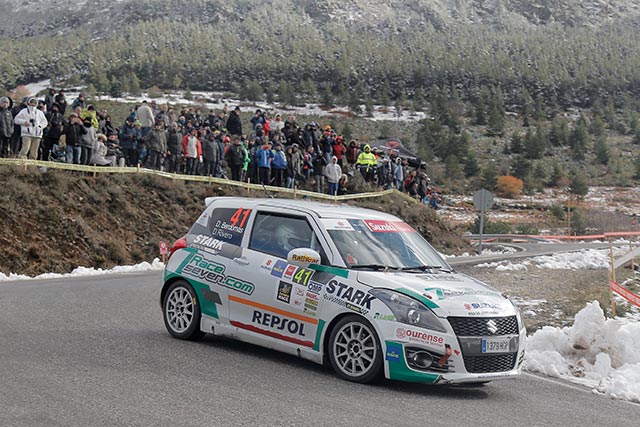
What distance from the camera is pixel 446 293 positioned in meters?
8.03

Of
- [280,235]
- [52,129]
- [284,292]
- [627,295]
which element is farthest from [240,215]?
[52,129]

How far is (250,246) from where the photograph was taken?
30.8 feet

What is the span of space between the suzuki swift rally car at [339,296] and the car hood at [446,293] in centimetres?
1

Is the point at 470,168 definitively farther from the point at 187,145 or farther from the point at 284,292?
the point at 284,292

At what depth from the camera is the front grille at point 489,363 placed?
25.6ft

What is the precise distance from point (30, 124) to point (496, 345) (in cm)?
1558

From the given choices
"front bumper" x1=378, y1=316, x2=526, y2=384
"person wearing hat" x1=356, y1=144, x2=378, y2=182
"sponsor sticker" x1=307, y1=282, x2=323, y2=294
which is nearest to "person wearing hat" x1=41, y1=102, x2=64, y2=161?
"person wearing hat" x1=356, y1=144, x2=378, y2=182

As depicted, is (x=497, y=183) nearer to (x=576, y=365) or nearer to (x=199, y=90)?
(x=199, y=90)

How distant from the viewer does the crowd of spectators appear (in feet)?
70.5

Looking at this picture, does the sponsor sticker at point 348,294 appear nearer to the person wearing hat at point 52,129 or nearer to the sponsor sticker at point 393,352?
the sponsor sticker at point 393,352

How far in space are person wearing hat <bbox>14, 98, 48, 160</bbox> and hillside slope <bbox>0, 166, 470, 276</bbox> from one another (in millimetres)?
815

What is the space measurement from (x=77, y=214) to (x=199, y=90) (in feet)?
400

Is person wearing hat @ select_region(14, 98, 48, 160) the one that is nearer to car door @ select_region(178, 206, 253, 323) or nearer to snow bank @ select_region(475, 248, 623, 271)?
car door @ select_region(178, 206, 253, 323)

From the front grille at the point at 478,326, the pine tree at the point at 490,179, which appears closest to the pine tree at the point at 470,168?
the pine tree at the point at 490,179
